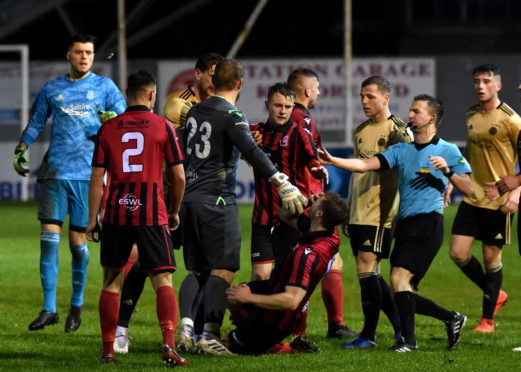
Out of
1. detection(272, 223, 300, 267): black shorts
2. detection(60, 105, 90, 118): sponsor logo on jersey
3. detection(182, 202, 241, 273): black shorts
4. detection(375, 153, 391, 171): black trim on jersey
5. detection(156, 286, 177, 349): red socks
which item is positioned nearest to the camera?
detection(156, 286, 177, 349): red socks

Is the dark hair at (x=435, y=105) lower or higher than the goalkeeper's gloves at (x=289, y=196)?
higher

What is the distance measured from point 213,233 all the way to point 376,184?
167cm

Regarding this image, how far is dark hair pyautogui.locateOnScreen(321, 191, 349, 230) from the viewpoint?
8.10m

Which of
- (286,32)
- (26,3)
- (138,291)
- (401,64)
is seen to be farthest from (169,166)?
(286,32)

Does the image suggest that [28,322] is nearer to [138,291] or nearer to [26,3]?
[138,291]

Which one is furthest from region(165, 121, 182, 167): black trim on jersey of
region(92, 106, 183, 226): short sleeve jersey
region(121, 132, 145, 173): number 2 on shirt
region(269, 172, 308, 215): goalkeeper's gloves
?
region(269, 172, 308, 215): goalkeeper's gloves

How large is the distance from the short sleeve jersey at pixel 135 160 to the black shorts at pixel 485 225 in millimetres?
3457

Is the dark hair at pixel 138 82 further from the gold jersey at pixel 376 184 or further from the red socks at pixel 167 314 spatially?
the gold jersey at pixel 376 184

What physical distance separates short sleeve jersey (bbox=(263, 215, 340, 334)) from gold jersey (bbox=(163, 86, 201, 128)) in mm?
1839

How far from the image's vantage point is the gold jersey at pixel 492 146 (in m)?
10.3

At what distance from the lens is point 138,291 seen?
8789 mm

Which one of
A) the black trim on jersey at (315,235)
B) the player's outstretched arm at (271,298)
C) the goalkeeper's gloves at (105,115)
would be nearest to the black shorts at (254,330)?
the player's outstretched arm at (271,298)

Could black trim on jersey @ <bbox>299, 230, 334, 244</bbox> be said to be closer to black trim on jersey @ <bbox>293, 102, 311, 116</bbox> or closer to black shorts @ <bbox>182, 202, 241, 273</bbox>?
black shorts @ <bbox>182, 202, 241, 273</bbox>

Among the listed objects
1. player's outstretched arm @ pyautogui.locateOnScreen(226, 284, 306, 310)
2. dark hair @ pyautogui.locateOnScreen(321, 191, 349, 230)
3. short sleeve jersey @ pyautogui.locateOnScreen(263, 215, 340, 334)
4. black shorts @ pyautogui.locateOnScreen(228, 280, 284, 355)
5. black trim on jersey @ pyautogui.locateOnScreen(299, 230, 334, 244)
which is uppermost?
dark hair @ pyautogui.locateOnScreen(321, 191, 349, 230)
